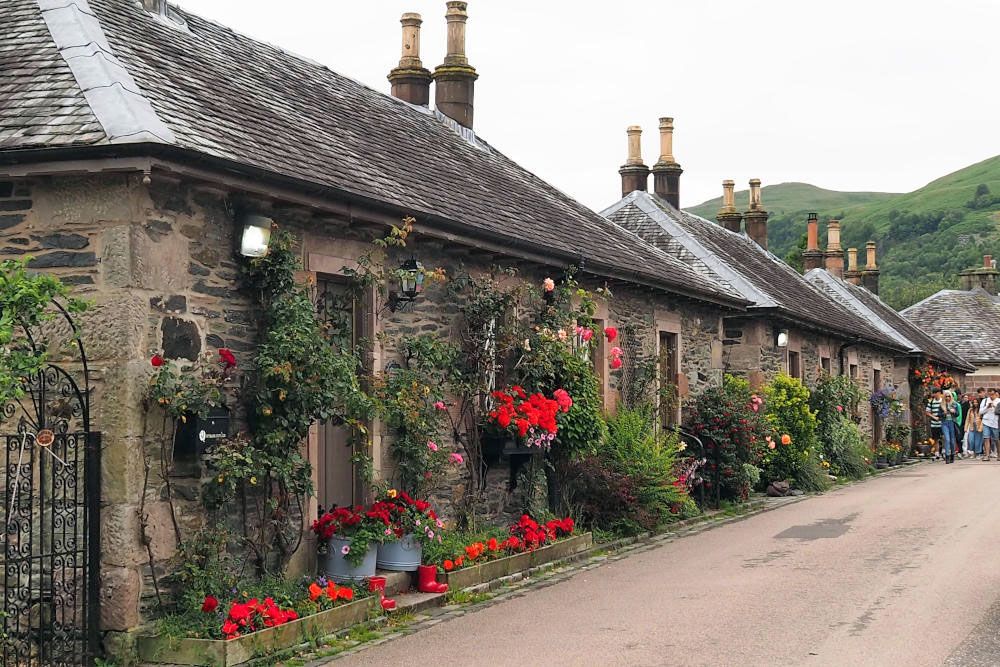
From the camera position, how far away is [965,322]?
4672 centimetres

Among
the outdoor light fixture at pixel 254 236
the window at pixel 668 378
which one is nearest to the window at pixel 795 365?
the window at pixel 668 378

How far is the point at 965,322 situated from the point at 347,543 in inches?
1664

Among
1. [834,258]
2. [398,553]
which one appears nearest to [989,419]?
[834,258]

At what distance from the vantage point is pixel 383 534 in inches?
366

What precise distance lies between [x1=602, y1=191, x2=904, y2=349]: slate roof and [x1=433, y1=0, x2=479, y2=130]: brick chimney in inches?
244

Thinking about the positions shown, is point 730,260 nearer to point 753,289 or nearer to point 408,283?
point 753,289

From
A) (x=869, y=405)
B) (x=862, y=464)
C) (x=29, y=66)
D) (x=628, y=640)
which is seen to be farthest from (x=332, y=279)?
(x=869, y=405)

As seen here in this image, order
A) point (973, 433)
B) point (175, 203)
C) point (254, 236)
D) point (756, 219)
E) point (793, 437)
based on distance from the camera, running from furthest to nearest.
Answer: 1. point (973, 433)
2. point (756, 219)
3. point (793, 437)
4. point (254, 236)
5. point (175, 203)

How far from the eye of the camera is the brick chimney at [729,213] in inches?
1148

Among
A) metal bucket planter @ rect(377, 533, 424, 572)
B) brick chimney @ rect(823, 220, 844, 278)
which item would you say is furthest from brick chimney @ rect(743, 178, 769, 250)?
metal bucket planter @ rect(377, 533, 424, 572)

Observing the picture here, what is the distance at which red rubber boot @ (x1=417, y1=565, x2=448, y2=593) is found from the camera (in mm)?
9773

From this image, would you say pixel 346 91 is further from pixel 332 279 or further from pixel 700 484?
pixel 700 484

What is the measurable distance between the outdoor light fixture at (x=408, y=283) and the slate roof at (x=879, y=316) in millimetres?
25304

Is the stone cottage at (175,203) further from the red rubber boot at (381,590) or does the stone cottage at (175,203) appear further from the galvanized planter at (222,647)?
the red rubber boot at (381,590)
